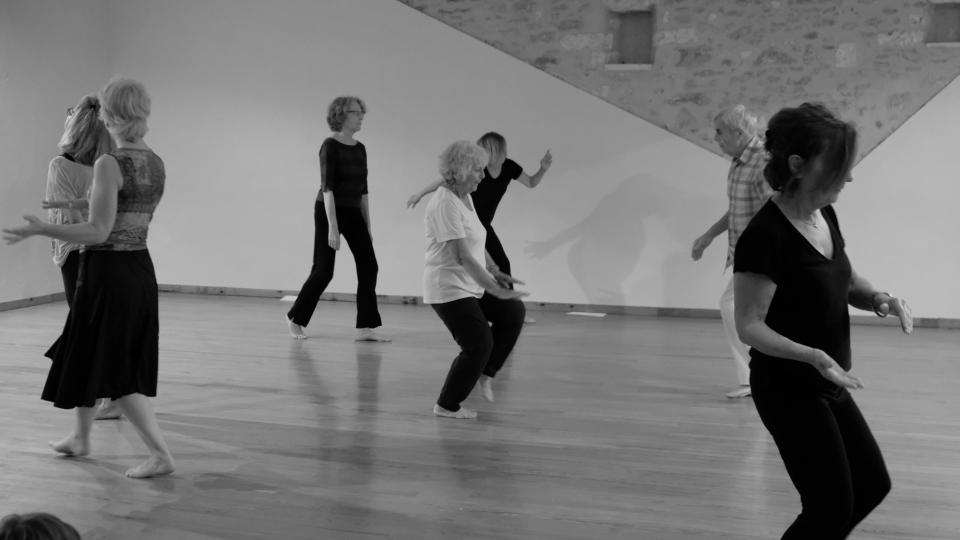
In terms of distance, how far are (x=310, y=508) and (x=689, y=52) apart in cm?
573

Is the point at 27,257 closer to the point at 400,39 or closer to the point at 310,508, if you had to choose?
the point at 400,39

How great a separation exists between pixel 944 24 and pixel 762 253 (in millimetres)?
6395

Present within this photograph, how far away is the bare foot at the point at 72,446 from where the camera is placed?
403 cm

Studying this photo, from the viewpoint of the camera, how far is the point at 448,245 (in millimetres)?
4527

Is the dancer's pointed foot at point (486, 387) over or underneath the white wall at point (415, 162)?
underneath

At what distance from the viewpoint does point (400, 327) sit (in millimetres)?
7629

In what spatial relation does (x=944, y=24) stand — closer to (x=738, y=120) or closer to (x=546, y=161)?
(x=546, y=161)

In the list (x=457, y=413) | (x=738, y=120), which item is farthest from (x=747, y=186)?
(x=457, y=413)

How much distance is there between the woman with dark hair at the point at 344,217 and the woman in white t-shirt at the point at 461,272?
2065 millimetres

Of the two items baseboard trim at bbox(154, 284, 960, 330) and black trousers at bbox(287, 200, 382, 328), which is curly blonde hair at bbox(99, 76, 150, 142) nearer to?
black trousers at bbox(287, 200, 382, 328)

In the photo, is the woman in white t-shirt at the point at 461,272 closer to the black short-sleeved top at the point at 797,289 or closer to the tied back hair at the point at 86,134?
the tied back hair at the point at 86,134

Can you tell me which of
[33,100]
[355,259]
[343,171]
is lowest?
[355,259]

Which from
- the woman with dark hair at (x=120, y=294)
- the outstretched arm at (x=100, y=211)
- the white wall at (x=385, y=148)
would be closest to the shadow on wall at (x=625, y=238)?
the white wall at (x=385, y=148)

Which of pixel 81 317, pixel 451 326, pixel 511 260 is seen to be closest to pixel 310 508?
pixel 81 317
